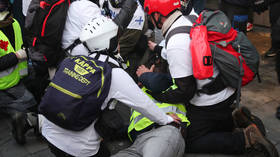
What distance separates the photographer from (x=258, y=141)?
2848 mm

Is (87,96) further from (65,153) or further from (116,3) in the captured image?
(116,3)

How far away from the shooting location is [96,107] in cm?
220

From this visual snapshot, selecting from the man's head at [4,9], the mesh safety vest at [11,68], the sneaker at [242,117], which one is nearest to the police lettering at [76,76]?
the sneaker at [242,117]

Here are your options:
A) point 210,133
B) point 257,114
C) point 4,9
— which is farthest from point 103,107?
point 257,114

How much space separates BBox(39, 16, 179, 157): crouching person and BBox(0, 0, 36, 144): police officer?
133 cm

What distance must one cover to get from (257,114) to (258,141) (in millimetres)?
1114

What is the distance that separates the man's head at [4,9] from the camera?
356cm

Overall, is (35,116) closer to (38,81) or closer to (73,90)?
(38,81)

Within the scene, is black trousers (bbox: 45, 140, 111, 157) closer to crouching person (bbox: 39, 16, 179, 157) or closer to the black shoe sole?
crouching person (bbox: 39, 16, 179, 157)

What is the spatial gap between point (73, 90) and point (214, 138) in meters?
1.58

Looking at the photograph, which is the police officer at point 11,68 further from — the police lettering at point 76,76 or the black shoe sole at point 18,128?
the police lettering at point 76,76

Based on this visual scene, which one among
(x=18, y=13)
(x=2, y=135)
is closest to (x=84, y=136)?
(x=2, y=135)

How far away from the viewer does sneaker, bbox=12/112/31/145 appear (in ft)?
10.5

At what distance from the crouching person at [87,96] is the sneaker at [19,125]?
0.87 m
